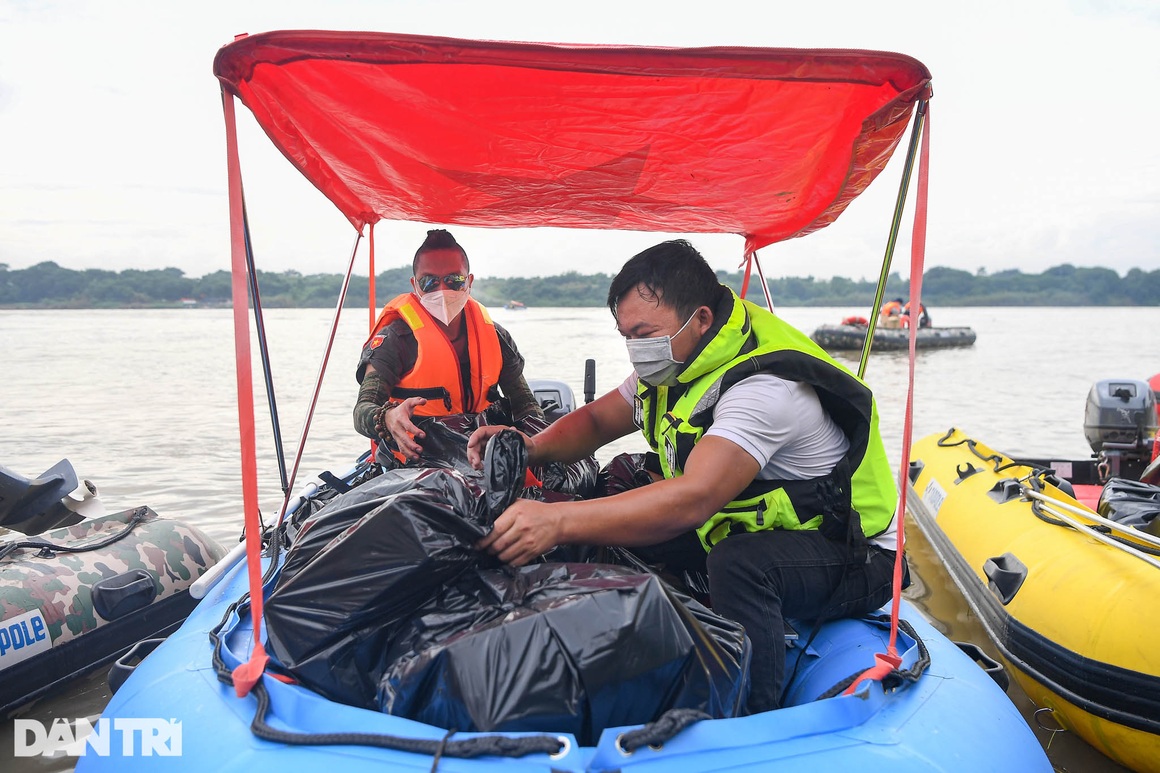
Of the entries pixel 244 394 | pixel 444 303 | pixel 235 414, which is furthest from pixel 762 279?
pixel 235 414

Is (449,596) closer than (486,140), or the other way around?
(449,596)

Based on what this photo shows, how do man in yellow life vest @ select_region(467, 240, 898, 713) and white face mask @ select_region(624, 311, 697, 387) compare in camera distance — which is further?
white face mask @ select_region(624, 311, 697, 387)

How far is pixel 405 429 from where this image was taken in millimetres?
3283

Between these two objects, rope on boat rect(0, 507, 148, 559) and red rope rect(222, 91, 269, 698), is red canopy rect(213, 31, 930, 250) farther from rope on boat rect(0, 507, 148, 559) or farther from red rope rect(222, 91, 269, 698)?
rope on boat rect(0, 507, 148, 559)

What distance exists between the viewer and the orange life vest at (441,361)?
395 cm

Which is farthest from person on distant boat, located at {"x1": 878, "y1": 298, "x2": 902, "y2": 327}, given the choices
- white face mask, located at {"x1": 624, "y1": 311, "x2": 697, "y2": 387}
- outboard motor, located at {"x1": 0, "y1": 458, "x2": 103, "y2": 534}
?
white face mask, located at {"x1": 624, "y1": 311, "x2": 697, "y2": 387}

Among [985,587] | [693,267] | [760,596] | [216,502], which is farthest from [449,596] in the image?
[216,502]

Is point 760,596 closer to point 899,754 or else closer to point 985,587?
point 899,754

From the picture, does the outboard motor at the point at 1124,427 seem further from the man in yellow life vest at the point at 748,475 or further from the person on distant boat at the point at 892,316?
the person on distant boat at the point at 892,316

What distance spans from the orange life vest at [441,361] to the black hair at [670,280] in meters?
1.71

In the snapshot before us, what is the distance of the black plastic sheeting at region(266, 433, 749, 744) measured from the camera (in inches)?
62.0

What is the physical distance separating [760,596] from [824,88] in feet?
4.57

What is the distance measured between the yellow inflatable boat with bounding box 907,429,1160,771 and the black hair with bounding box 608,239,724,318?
1934 mm

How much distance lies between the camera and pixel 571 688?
1581mm
